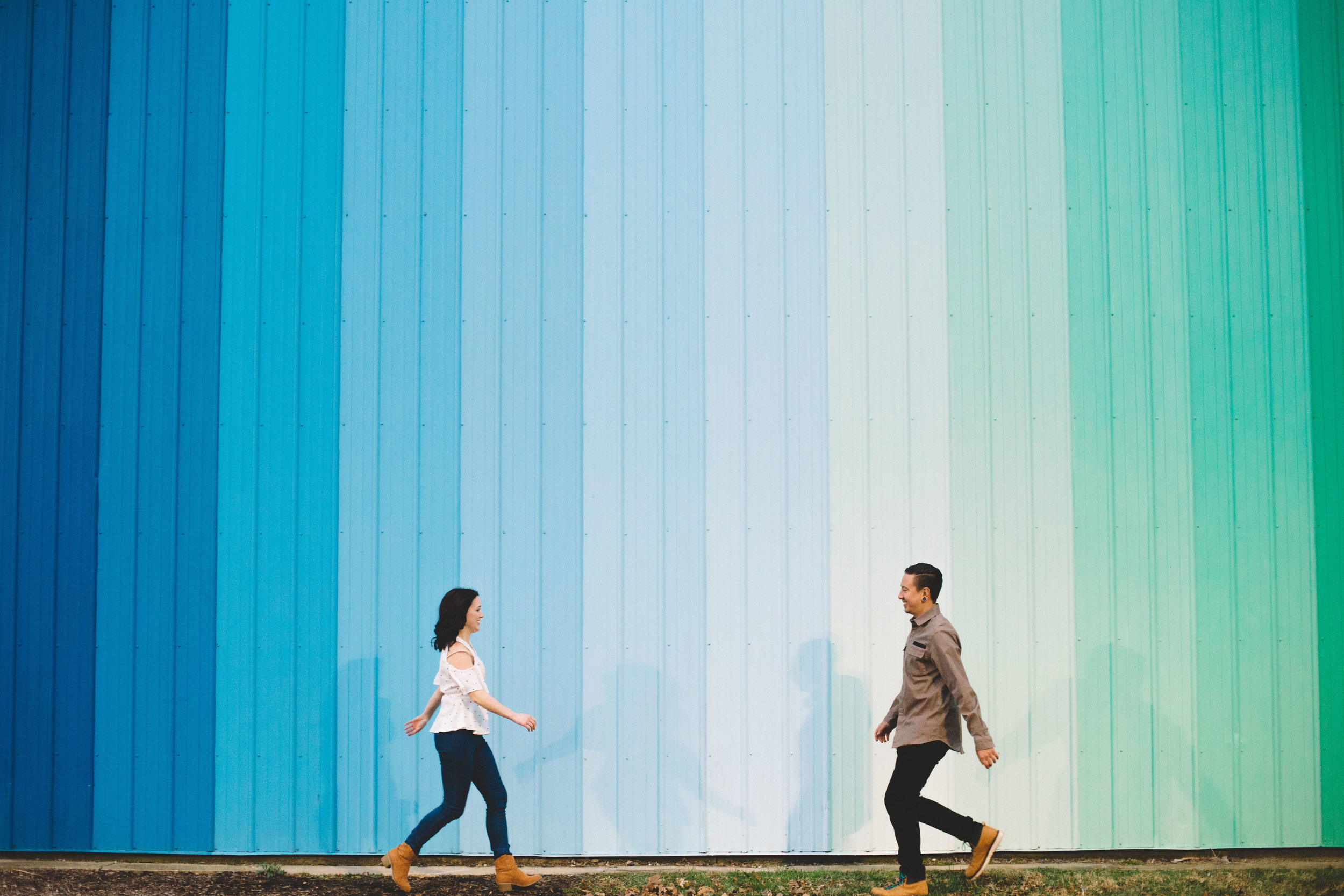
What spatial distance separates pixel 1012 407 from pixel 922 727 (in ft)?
8.02

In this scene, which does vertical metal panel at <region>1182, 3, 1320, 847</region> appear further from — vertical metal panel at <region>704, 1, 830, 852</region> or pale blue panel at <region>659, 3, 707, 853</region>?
pale blue panel at <region>659, 3, 707, 853</region>

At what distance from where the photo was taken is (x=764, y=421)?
6734mm

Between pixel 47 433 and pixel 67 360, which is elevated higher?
pixel 67 360

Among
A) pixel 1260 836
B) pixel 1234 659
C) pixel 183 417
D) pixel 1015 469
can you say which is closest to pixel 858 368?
pixel 1015 469

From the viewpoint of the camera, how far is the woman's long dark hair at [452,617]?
5.62 metres

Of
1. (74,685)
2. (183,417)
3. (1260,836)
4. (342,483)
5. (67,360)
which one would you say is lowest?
(1260,836)

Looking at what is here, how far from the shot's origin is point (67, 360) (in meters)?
6.87

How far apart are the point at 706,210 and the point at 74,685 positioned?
5.56 m

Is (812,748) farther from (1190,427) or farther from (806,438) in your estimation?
(1190,427)

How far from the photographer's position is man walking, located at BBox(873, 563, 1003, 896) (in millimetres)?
5527

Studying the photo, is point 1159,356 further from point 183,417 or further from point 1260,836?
point 183,417

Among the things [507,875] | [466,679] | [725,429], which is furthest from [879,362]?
[507,875]

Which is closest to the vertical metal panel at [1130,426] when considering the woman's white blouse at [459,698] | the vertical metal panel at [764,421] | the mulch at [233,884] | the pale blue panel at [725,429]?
the vertical metal panel at [764,421]

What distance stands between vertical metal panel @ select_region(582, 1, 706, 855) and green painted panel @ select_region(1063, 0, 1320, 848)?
8.86 feet
